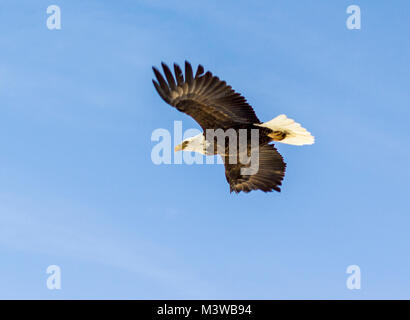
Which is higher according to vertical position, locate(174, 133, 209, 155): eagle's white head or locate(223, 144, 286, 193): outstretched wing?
locate(174, 133, 209, 155): eagle's white head

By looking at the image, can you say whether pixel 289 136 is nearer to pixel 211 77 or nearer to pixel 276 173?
pixel 276 173

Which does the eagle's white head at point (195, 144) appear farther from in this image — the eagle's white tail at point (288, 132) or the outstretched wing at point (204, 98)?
the eagle's white tail at point (288, 132)

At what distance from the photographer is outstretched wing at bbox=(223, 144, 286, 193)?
11.8 meters

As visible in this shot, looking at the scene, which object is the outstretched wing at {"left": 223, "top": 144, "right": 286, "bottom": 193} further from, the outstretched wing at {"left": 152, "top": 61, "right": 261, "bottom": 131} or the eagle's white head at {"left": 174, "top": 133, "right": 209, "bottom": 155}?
the outstretched wing at {"left": 152, "top": 61, "right": 261, "bottom": 131}

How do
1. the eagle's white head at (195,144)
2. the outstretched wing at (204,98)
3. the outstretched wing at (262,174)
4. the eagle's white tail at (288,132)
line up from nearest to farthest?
the outstretched wing at (204,98) < the eagle's white tail at (288,132) < the eagle's white head at (195,144) < the outstretched wing at (262,174)

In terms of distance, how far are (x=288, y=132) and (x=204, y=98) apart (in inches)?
66.2

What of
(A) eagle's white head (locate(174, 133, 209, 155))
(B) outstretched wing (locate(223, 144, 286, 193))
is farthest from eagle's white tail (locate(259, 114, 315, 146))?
(A) eagle's white head (locate(174, 133, 209, 155))

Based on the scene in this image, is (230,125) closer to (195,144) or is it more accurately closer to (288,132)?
(195,144)

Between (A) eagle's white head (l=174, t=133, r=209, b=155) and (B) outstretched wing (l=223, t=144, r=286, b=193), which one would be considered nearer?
(A) eagle's white head (l=174, t=133, r=209, b=155)

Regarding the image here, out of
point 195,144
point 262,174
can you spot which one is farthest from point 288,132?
point 195,144

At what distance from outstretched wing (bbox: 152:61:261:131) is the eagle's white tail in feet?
1.11

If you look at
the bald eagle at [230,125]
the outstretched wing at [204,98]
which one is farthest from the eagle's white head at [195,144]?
the outstretched wing at [204,98]

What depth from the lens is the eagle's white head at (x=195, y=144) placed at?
11312mm

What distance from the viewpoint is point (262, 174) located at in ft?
39.4
